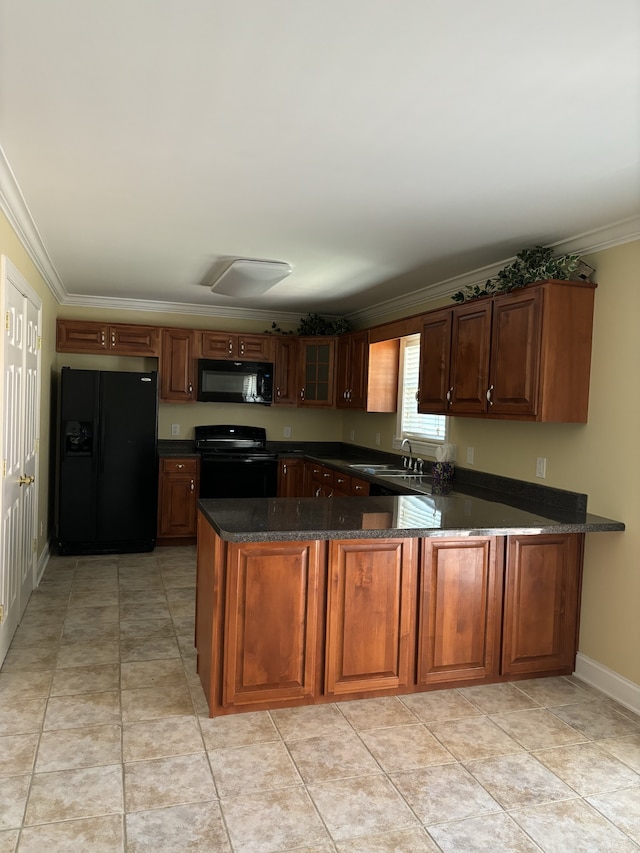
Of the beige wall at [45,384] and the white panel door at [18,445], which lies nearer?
the white panel door at [18,445]

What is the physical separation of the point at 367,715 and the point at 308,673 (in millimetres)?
324

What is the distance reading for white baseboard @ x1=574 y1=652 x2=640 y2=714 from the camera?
315cm

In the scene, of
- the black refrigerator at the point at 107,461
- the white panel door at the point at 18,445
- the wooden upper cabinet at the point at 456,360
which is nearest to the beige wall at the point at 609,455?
the white panel door at the point at 18,445

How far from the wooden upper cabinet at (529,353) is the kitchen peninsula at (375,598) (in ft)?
1.97

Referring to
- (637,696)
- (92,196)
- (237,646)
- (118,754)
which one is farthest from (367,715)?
(92,196)

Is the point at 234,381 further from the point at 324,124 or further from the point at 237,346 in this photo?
the point at 324,124

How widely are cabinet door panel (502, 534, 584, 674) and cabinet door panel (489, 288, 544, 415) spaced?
0.72 metres

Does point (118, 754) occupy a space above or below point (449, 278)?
below

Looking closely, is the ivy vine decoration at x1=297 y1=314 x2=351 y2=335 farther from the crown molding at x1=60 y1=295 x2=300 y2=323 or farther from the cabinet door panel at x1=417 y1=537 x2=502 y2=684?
the cabinet door panel at x1=417 y1=537 x2=502 y2=684

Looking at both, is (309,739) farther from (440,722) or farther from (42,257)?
(42,257)

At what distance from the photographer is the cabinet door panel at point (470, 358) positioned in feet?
12.8

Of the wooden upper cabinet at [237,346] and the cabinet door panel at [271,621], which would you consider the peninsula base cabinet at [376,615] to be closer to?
the cabinet door panel at [271,621]

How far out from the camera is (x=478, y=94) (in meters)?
2.00

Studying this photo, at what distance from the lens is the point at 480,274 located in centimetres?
445
